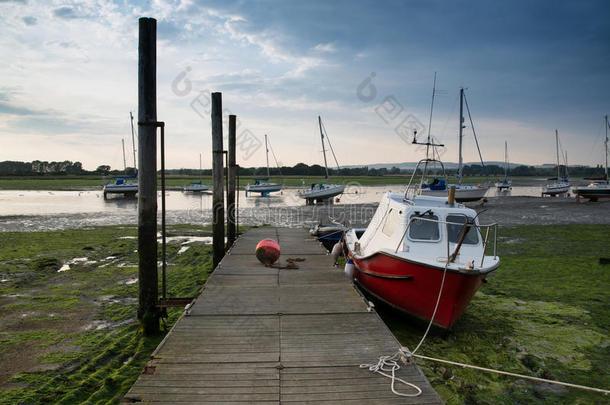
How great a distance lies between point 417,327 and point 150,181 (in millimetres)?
5762

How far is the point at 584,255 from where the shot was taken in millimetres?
14250

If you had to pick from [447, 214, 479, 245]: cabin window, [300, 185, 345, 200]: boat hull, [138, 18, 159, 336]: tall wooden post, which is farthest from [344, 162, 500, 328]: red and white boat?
[300, 185, 345, 200]: boat hull

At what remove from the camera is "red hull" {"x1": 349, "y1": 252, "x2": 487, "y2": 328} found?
695 cm

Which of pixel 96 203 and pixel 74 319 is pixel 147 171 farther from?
pixel 96 203

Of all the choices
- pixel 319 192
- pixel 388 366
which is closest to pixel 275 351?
pixel 388 366

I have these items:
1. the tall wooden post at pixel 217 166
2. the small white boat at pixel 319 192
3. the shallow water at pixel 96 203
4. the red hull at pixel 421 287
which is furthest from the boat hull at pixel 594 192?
the red hull at pixel 421 287

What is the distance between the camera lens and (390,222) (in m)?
9.20

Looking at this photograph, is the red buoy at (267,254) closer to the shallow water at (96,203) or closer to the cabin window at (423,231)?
the cabin window at (423,231)

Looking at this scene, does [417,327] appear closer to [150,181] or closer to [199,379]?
[199,379]

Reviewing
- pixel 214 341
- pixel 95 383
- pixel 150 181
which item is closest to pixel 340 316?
pixel 214 341

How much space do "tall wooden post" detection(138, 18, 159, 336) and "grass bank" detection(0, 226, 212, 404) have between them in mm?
515

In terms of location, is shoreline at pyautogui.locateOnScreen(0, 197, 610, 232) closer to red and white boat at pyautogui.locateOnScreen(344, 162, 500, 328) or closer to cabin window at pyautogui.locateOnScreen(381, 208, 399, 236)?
cabin window at pyautogui.locateOnScreen(381, 208, 399, 236)

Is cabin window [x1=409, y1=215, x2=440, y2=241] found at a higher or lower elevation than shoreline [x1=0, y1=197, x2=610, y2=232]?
higher

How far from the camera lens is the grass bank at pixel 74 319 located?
5.28m
